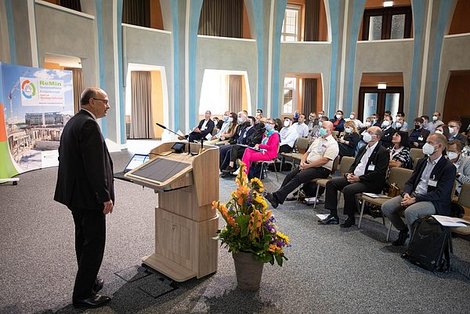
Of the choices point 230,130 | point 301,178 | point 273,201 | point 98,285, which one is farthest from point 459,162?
point 230,130

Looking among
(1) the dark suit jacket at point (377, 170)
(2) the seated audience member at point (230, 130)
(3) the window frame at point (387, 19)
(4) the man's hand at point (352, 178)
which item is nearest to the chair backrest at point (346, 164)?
(4) the man's hand at point (352, 178)

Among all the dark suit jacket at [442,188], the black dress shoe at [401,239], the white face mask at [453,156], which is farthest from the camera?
the white face mask at [453,156]

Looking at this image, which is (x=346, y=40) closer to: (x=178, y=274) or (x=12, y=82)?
(x=12, y=82)

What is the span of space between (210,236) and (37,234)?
84.4 inches

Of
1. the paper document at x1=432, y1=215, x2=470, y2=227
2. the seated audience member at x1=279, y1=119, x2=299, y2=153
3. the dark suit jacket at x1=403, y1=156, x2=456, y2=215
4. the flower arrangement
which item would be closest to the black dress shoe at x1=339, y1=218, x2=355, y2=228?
the dark suit jacket at x1=403, y1=156, x2=456, y2=215

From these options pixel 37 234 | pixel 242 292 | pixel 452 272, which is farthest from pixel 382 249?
pixel 37 234

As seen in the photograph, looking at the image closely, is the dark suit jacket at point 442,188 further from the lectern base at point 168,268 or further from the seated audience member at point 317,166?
the lectern base at point 168,268

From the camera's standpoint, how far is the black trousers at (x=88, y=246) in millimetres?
2373

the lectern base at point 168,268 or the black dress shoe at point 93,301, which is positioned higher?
the lectern base at point 168,268

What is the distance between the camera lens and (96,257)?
2414 millimetres

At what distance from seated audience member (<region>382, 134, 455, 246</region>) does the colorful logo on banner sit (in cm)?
620

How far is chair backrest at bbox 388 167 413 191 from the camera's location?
4.09 meters

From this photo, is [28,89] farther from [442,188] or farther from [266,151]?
[442,188]

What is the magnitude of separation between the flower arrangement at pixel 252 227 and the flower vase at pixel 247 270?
0.06 m
